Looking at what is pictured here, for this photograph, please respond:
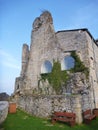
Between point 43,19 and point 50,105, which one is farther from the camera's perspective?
point 43,19

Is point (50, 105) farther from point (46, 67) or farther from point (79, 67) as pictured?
point (46, 67)

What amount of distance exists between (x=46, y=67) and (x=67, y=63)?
3.62m

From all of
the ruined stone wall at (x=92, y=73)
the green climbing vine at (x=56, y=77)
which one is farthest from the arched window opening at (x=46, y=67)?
the ruined stone wall at (x=92, y=73)

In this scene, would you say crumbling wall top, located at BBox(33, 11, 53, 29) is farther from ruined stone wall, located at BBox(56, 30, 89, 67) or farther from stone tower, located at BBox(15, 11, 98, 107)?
ruined stone wall, located at BBox(56, 30, 89, 67)

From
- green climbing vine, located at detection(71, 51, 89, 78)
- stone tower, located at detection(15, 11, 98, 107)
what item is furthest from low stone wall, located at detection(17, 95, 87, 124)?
green climbing vine, located at detection(71, 51, 89, 78)

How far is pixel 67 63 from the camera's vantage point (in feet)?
75.8

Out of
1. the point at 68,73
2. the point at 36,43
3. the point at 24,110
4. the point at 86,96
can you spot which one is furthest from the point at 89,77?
the point at 36,43

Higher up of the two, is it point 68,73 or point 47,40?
point 47,40

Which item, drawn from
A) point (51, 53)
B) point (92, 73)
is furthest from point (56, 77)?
point (92, 73)

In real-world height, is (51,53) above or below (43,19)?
below

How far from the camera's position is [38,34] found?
89.9ft

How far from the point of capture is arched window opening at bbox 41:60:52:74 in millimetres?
24375

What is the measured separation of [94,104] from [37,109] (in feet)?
24.4

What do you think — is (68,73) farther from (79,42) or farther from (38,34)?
(38,34)
